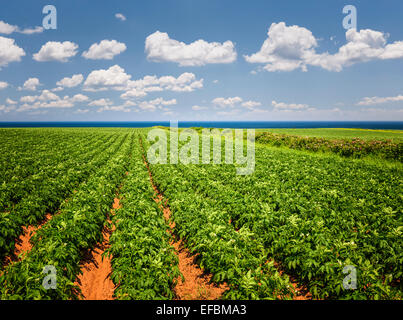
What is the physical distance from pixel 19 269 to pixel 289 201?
341 inches

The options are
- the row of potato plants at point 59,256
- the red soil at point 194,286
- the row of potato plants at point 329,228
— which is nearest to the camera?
the row of potato plants at point 59,256

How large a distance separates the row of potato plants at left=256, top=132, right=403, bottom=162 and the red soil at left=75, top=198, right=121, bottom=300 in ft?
88.8

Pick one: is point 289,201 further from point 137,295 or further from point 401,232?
point 137,295

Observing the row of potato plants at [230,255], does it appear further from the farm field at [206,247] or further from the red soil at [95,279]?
the red soil at [95,279]

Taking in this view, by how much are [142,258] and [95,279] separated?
2.01 meters

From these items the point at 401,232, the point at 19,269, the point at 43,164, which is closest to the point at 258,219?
the point at 401,232

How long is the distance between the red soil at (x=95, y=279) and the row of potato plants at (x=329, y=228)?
14.8 ft

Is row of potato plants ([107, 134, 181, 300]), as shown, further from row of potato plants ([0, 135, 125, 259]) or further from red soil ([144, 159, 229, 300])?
row of potato plants ([0, 135, 125, 259])

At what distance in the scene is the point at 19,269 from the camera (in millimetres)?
4277

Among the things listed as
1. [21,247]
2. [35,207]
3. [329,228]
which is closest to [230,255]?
[329,228]

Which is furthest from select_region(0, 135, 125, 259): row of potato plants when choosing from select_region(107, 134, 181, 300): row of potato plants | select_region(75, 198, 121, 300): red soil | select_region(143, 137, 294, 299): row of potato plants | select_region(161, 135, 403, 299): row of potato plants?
select_region(161, 135, 403, 299): row of potato plants

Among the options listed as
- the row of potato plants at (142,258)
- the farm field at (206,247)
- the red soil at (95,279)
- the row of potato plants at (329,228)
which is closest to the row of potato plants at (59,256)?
the farm field at (206,247)

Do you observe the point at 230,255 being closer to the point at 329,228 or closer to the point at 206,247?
the point at 206,247

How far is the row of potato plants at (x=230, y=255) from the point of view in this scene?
418 centimetres
